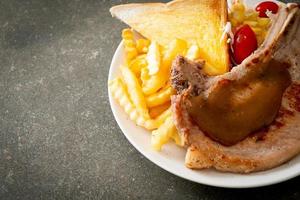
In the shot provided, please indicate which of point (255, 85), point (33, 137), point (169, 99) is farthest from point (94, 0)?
point (255, 85)

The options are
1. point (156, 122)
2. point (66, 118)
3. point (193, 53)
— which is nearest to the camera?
point (156, 122)

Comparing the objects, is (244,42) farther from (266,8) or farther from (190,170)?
(190,170)

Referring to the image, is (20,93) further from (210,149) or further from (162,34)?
→ (210,149)

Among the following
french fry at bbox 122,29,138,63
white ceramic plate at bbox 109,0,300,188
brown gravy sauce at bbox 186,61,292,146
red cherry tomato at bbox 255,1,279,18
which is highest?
red cherry tomato at bbox 255,1,279,18

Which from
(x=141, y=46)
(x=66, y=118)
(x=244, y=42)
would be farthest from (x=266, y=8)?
(x=66, y=118)

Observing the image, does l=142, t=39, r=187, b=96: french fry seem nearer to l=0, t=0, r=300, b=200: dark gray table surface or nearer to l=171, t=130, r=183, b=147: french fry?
l=171, t=130, r=183, b=147: french fry

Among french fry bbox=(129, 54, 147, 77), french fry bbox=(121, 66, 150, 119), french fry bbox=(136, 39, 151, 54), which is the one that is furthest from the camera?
french fry bbox=(136, 39, 151, 54)

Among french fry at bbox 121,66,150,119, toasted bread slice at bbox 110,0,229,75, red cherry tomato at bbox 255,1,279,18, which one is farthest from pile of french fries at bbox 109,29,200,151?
red cherry tomato at bbox 255,1,279,18
